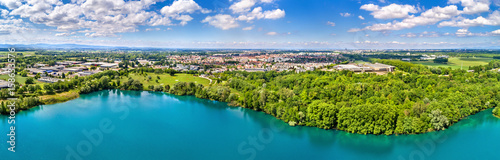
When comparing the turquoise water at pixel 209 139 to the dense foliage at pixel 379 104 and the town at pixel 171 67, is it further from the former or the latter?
the town at pixel 171 67

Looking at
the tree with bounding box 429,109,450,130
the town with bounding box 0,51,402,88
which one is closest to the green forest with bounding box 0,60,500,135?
the tree with bounding box 429,109,450,130

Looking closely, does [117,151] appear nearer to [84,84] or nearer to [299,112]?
[299,112]

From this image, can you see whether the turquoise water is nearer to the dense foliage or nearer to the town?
the dense foliage

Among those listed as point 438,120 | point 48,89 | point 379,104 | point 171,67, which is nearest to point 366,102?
point 379,104

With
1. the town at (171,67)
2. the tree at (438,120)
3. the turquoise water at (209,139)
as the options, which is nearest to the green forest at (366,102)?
the tree at (438,120)

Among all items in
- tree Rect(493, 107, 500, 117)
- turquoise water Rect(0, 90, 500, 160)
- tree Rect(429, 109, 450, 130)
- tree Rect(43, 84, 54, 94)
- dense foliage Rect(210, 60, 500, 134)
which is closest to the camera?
turquoise water Rect(0, 90, 500, 160)

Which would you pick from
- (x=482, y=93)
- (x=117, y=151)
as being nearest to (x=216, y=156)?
(x=117, y=151)

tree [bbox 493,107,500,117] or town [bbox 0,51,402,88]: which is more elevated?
town [bbox 0,51,402,88]

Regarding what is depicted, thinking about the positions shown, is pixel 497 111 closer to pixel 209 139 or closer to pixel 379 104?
pixel 379 104

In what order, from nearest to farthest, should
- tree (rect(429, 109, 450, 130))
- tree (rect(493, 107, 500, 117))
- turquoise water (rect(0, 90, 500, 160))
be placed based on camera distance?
1. turquoise water (rect(0, 90, 500, 160))
2. tree (rect(429, 109, 450, 130))
3. tree (rect(493, 107, 500, 117))
